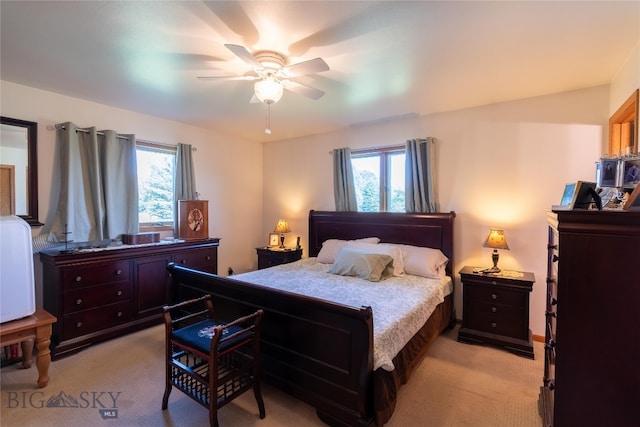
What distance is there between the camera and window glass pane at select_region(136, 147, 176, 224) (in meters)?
3.84

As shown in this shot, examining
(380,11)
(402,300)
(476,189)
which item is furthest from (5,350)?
(476,189)

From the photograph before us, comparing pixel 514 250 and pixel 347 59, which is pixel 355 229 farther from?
pixel 347 59

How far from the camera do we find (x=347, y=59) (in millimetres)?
2320

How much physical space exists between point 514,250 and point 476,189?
30.7 inches

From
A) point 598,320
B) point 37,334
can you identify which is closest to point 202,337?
point 37,334

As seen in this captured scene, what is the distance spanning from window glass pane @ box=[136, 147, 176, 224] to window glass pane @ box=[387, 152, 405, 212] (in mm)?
3023

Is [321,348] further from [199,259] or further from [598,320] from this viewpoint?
[199,259]

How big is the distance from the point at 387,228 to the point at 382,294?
1375 mm

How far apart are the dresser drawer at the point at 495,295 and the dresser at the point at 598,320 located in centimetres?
181

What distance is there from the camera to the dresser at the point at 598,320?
1.13 m

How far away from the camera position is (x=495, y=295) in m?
2.94

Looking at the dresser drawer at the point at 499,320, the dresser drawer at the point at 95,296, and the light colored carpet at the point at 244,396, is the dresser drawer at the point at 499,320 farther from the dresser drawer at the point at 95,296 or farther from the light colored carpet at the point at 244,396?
the dresser drawer at the point at 95,296

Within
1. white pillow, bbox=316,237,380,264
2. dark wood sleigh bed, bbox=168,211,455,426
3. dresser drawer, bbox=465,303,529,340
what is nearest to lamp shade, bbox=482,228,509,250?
dresser drawer, bbox=465,303,529,340

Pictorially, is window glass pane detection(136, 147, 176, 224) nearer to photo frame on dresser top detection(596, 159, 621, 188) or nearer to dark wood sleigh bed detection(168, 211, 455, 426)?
dark wood sleigh bed detection(168, 211, 455, 426)
